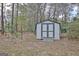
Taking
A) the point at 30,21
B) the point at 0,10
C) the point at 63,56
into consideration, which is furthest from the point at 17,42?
the point at 63,56

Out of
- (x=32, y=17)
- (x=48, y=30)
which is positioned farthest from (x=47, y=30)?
Result: (x=32, y=17)

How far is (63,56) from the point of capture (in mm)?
1629

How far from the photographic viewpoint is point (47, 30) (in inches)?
64.2

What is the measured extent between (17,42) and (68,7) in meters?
0.54

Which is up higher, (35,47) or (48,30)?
(48,30)

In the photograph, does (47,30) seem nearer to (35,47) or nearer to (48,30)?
(48,30)

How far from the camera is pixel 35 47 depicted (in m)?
1.62

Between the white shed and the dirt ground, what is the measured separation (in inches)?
1.7

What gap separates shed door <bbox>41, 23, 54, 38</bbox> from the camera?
1625 mm

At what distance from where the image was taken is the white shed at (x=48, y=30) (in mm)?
1623

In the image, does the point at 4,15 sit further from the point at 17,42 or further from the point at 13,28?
the point at 17,42

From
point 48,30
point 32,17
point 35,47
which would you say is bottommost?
point 35,47

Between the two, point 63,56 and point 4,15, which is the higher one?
point 4,15

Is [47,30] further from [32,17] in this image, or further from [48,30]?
[32,17]
